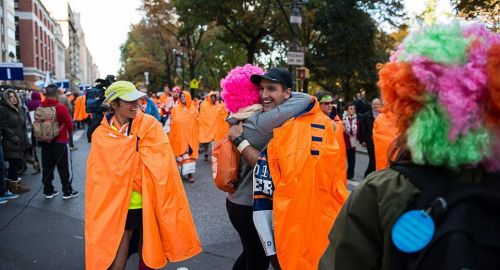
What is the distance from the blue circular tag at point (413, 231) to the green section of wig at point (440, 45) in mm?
463

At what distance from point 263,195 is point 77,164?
8.92m

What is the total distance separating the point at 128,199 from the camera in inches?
129

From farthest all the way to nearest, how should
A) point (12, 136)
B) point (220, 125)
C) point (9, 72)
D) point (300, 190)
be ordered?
1. point (220, 125)
2. point (9, 72)
3. point (12, 136)
4. point (300, 190)

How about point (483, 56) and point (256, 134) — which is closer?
point (483, 56)

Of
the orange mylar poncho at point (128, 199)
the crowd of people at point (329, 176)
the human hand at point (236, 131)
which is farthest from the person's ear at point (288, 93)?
the orange mylar poncho at point (128, 199)

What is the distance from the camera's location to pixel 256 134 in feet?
8.87

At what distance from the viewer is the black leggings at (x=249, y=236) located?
2863 mm

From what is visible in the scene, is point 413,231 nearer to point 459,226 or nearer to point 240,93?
point 459,226

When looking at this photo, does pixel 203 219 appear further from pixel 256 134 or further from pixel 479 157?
pixel 479 157

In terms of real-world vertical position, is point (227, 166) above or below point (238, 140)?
below

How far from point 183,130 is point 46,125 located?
292 centimetres

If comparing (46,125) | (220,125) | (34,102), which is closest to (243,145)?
(46,125)

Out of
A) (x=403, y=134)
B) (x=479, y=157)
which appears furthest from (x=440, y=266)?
(x=403, y=134)

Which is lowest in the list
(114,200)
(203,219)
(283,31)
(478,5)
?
(203,219)
